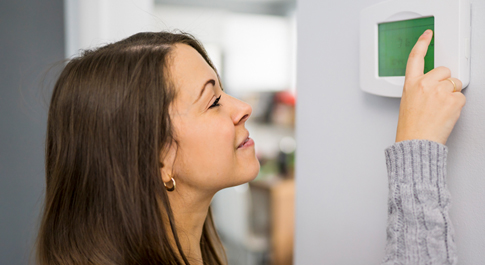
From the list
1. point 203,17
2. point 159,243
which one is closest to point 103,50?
point 159,243

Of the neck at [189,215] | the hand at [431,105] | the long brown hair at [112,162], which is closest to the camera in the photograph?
the hand at [431,105]

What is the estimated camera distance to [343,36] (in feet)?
2.29

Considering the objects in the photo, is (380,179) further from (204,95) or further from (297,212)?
(204,95)

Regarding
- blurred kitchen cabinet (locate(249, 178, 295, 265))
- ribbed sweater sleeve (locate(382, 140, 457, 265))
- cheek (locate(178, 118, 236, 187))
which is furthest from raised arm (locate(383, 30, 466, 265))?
blurred kitchen cabinet (locate(249, 178, 295, 265))

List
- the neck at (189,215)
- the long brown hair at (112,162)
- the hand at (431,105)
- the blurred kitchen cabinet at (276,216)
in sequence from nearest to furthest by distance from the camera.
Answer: the hand at (431,105) < the long brown hair at (112,162) < the neck at (189,215) < the blurred kitchen cabinet at (276,216)

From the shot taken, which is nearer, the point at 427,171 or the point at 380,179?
the point at 427,171

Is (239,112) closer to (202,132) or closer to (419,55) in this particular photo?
(202,132)

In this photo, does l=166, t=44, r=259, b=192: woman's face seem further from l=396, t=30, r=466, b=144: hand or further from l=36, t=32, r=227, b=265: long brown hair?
l=396, t=30, r=466, b=144: hand

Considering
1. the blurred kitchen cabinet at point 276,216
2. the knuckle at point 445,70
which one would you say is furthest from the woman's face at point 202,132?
the blurred kitchen cabinet at point 276,216

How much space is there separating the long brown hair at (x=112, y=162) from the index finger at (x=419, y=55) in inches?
15.9

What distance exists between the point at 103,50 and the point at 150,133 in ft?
0.71

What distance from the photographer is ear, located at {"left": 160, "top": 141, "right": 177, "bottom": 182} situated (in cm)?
69

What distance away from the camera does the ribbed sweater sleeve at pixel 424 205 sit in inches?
19.2

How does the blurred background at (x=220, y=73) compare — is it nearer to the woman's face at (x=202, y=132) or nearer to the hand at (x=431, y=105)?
the woman's face at (x=202, y=132)
